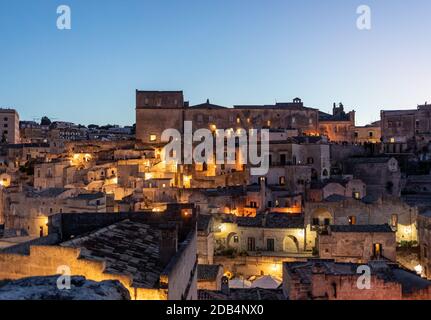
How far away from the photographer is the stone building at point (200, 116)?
194 feet

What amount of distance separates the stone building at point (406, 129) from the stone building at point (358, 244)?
104ft

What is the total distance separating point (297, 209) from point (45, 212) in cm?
1701

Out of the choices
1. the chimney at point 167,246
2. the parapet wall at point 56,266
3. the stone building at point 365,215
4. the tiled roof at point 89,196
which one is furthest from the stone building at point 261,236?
the parapet wall at point 56,266

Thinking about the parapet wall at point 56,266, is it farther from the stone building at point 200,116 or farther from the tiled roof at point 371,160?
the stone building at point 200,116

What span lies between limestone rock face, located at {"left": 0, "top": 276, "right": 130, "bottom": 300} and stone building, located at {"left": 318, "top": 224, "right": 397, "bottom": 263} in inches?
741

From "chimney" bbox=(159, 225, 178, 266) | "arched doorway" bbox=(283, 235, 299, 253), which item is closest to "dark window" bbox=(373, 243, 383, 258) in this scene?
"arched doorway" bbox=(283, 235, 299, 253)

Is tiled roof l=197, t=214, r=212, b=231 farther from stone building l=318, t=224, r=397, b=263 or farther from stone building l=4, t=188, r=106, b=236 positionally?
stone building l=4, t=188, r=106, b=236

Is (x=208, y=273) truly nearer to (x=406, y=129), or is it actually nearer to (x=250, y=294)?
(x=250, y=294)

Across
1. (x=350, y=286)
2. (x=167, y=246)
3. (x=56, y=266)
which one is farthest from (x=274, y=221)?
(x=56, y=266)

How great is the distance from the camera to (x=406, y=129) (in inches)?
2281

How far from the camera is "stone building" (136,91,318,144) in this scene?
194ft
